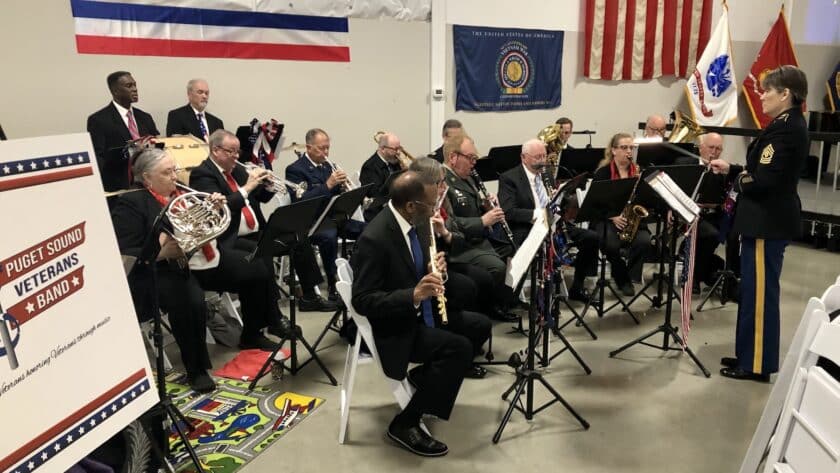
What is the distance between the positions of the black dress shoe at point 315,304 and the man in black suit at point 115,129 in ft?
5.52

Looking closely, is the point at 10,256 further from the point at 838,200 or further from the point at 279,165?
the point at 838,200

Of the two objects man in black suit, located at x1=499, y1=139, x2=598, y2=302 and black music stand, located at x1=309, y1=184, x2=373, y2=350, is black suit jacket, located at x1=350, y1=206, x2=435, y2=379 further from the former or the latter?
man in black suit, located at x1=499, y1=139, x2=598, y2=302

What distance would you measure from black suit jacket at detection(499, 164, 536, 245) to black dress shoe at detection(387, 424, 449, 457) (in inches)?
78.0

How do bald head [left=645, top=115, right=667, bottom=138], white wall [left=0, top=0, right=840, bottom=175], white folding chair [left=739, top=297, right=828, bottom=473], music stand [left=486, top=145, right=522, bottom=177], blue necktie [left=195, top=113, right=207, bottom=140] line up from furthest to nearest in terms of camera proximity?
bald head [left=645, top=115, right=667, bottom=138]
blue necktie [left=195, top=113, right=207, bottom=140]
music stand [left=486, top=145, right=522, bottom=177]
white wall [left=0, top=0, right=840, bottom=175]
white folding chair [left=739, top=297, right=828, bottom=473]

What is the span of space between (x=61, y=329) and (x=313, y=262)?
153 inches

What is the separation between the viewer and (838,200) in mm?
8117

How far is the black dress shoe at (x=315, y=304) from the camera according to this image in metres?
5.11

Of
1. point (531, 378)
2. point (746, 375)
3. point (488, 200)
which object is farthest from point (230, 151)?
point (746, 375)

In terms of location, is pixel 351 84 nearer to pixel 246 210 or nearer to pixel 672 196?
pixel 246 210

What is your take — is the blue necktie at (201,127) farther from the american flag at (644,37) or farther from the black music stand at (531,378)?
the american flag at (644,37)

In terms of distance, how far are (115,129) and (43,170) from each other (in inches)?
165

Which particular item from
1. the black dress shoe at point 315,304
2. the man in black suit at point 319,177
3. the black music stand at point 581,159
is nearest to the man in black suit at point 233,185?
the man in black suit at point 319,177

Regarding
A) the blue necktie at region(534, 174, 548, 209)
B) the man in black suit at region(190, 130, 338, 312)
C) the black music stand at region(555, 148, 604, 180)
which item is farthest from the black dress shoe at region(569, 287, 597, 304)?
the man in black suit at region(190, 130, 338, 312)

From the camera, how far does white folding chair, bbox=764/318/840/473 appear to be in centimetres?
157
